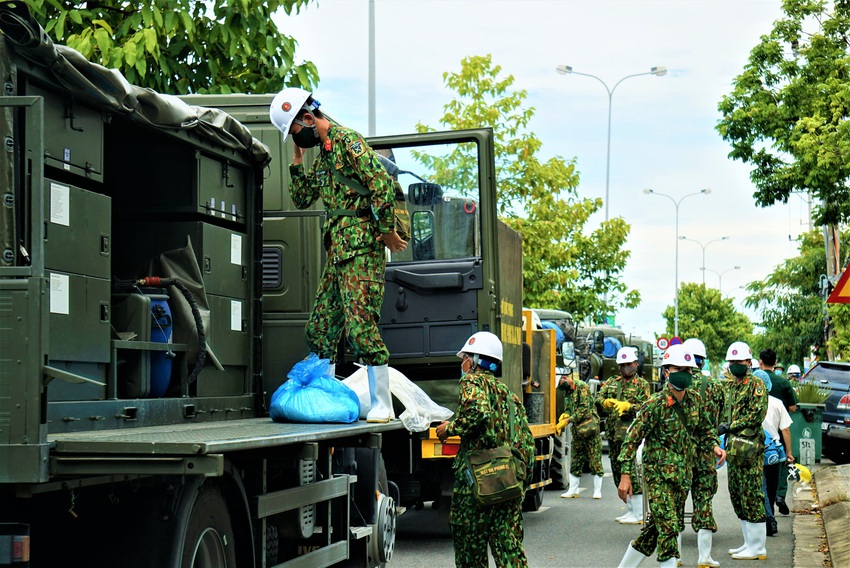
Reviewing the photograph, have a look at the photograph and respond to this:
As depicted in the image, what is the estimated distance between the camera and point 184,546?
5.25 meters

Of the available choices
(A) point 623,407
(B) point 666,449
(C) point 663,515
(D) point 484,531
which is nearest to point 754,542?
(B) point 666,449

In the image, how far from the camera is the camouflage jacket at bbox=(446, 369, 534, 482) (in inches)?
295

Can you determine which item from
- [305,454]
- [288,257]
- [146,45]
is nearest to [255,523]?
[305,454]

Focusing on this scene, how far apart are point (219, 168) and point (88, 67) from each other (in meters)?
2.08

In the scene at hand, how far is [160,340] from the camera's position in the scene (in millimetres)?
6531

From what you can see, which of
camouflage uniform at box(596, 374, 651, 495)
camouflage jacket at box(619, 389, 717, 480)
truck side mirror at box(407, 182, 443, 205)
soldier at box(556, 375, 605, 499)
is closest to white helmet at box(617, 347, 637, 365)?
camouflage uniform at box(596, 374, 651, 495)

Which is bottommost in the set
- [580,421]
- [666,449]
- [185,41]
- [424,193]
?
[580,421]

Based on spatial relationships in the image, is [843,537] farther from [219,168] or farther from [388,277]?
[219,168]

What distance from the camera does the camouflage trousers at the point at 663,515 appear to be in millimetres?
9328

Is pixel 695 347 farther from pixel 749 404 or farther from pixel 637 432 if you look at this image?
pixel 637 432

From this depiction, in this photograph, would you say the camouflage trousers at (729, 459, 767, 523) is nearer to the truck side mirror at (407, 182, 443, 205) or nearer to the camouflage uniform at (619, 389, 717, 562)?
the camouflage uniform at (619, 389, 717, 562)

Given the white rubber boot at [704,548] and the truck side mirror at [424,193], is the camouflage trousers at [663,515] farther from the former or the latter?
the truck side mirror at [424,193]

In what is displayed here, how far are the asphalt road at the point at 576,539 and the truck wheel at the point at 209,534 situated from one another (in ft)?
16.9

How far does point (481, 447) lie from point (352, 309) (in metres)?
1.14
